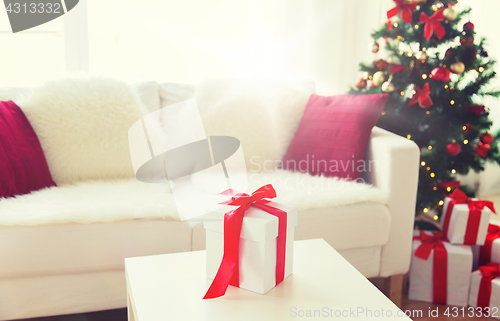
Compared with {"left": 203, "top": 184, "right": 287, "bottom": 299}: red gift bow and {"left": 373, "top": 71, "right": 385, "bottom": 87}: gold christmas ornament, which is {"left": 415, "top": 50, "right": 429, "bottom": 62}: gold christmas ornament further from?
{"left": 203, "top": 184, "right": 287, "bottom": 299}: red gift bow

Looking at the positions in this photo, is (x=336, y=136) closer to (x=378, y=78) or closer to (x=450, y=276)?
(x=378, y=78)

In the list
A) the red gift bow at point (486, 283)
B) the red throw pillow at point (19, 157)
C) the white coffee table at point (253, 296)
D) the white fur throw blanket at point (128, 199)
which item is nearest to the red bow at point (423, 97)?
the white fur throw blanket at point (128, 199)

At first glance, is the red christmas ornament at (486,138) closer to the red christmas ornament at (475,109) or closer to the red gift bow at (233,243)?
the red christmas ornament at (475,109)

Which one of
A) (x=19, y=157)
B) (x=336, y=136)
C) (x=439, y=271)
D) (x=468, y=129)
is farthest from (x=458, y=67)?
(x=19, y=157)

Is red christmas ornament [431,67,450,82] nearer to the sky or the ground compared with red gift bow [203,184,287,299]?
nearer to the sky

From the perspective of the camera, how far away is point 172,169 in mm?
1776

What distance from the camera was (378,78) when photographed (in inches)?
77.8

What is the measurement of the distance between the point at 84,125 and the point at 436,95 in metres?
1.61

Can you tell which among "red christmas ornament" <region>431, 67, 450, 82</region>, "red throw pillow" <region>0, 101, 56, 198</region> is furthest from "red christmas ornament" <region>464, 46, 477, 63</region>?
"red throw pillow" <region>0, 101, 56, 198</region>

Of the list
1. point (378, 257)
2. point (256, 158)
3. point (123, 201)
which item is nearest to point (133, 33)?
point (256, 158)

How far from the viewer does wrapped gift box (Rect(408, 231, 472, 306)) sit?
159 centimetres

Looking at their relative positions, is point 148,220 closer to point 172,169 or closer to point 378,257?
point 172,169

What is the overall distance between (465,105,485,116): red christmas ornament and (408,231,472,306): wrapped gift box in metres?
0.66

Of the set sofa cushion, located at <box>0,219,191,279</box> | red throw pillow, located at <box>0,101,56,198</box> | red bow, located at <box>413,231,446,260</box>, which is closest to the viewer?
sofa cushion, located at <box>0,219,191,279</box>
